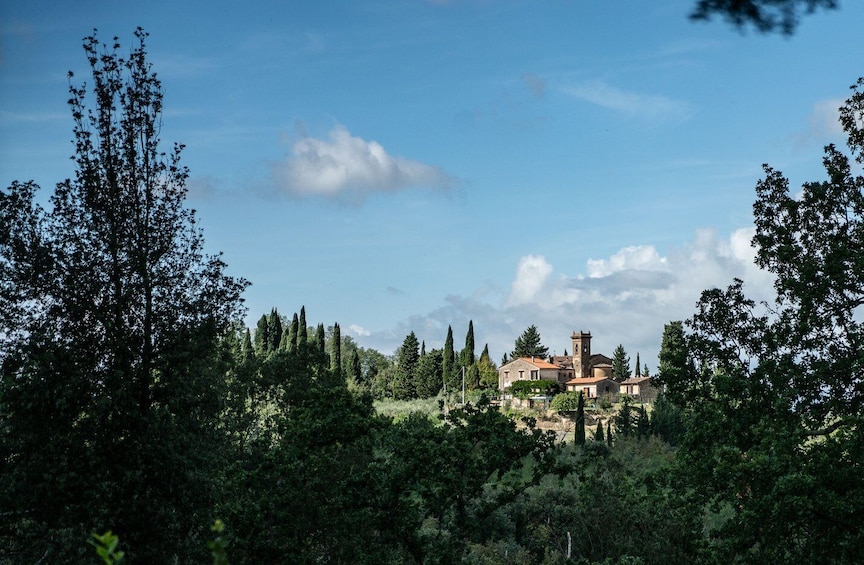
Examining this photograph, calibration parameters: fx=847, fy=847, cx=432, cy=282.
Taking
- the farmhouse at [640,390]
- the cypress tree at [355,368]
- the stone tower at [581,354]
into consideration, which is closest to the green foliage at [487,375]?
the stone tower at [581,354]

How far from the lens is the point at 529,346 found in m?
117

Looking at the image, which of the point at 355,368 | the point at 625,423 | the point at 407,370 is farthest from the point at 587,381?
the point at 625,423

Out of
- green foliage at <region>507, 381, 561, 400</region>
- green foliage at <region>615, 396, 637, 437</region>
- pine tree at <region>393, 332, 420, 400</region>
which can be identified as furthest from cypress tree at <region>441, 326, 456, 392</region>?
green foliage at <region>615, 396, 637, 437</region>

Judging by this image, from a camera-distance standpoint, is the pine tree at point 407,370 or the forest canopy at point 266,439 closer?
the forest canopy at point 266,439

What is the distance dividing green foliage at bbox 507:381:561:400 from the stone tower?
17287 millimetres

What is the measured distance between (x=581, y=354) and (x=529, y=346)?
11.3 metres

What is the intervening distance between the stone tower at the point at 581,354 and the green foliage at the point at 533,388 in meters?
17.3

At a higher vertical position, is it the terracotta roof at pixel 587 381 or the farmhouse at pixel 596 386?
the terracotta roof at pixel 587 381

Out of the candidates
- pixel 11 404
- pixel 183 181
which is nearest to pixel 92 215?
pixel 183 181

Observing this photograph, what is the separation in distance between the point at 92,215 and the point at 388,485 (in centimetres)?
909

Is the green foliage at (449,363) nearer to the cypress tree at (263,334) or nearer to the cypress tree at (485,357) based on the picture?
the cypress tree at (485,357)

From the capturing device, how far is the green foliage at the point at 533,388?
88.0 metres

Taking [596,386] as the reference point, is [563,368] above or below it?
above

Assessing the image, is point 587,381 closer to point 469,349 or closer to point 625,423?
point 469,349
